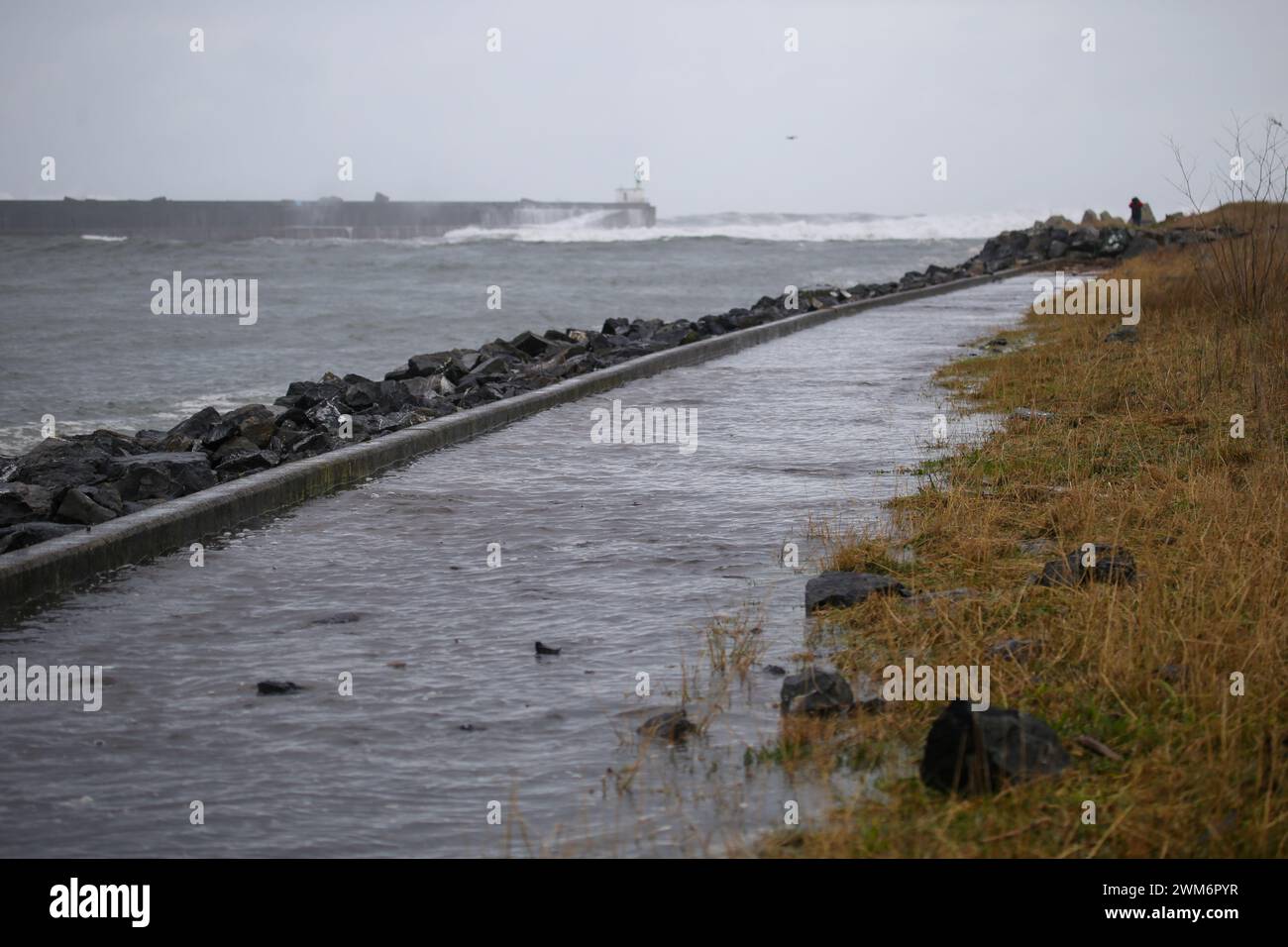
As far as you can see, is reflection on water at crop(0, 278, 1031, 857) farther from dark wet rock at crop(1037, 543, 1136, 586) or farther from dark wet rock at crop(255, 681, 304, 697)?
dark wet rock at crop(1037, 543, 1136, 586)

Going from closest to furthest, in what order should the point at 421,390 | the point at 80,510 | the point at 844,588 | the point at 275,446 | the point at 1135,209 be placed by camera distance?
the point at 844,588, the point at 80,510, the point at 275,446, the point at 421,390, the point at 1135,209

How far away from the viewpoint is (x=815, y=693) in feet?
14.2

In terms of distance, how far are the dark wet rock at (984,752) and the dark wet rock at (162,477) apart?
6.12 meters

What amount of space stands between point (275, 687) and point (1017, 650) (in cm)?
235

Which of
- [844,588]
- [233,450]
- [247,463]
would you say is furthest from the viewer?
[233,450]

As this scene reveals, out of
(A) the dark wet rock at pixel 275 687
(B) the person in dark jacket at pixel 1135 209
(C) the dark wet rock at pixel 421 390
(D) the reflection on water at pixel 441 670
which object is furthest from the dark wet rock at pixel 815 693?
(B) the person in dark jacket at pixel 1135 209

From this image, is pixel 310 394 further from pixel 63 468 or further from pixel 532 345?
pixel 532 345

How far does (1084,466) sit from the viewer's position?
8.01 m

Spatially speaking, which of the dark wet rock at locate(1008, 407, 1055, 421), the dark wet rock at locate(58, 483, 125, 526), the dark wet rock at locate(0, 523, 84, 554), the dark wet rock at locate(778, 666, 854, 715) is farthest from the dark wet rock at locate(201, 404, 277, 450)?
the dark wet rock at locate(778, 666, 854, 715)

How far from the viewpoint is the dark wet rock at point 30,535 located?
22.6ft

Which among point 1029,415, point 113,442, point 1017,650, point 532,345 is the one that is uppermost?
point 532,345

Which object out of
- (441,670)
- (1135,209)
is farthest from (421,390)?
(1135,209)

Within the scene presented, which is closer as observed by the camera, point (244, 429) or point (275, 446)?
point (275, 446)
